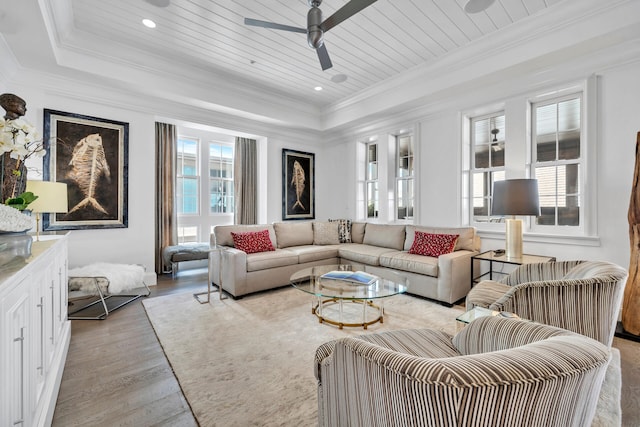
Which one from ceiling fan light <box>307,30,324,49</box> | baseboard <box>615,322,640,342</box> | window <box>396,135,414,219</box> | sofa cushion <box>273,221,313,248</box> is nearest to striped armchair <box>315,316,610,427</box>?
ceiling fan light <box>307,30,324,49</box>

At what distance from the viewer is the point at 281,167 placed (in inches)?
231

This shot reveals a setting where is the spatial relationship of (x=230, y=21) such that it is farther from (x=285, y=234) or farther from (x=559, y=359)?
(x=559, y=359)

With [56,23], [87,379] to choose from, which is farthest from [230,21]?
[87,379]

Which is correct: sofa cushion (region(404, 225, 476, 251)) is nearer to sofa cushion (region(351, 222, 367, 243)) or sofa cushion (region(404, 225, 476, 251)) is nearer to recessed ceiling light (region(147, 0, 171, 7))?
sofa cushion (region(351, 222, 367, 243))

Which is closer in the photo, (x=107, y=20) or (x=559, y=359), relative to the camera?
(x=559, y=359)

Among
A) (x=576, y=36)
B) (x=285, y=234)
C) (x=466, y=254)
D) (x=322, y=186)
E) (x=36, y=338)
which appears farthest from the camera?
(x=322, y=186)

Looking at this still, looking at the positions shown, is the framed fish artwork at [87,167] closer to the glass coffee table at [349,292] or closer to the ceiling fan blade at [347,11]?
the glass coffee table at [349,292]

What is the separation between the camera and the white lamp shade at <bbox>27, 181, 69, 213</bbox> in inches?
83.2

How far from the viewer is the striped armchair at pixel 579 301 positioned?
1.72 meters

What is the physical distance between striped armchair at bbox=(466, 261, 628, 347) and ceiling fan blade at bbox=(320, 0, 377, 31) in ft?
7.26

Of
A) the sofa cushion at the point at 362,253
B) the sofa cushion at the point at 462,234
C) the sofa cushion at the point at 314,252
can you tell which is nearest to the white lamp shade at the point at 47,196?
the sofa cushion at the point at 314,252

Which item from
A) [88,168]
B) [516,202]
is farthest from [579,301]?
[88,168]

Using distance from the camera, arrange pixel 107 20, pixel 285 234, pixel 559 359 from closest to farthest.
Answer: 1. pixel 559 359
2. pixel 107 20
3. pixel 285 234

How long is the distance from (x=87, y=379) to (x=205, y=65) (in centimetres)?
368
